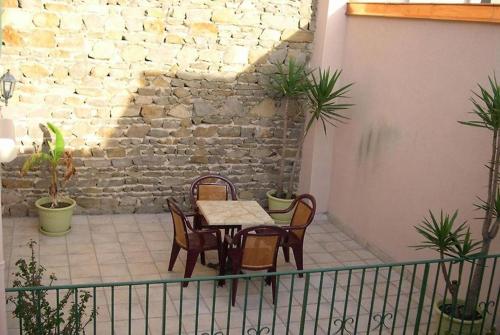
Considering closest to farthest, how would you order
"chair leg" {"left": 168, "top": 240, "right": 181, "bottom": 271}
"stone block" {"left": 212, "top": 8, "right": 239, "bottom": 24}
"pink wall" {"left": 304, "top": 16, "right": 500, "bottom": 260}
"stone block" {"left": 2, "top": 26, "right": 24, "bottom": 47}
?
"pink wall" {"left": 304, "top": 16, "right": 500, "bottom": 260} < "chair leg" {"left": 168, "top": 240, "right": 181, "bottom": 271} < "stone block" {"left": 2, "top": 26, "right": 24, "bottom": 47} < "stone block" {"left": 212, "top": 8, "right": 239, "bottom": 24}

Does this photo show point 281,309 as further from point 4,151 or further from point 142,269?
point 4,151

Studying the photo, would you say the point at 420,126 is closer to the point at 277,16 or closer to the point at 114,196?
the point at 277,16

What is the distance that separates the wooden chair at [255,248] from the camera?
560 centimetres

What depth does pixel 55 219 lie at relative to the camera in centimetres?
724

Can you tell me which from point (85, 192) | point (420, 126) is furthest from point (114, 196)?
point (420, 126)

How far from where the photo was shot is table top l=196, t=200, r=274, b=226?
19.9ft

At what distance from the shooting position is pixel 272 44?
823cm

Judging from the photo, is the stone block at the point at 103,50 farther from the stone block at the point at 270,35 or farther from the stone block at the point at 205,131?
the stone block at the point at 270,35

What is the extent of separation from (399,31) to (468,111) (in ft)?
5.10

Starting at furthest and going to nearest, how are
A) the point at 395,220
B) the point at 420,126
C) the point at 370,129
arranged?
the point at 370,129 < the point at 395,220 < the point at 420,126

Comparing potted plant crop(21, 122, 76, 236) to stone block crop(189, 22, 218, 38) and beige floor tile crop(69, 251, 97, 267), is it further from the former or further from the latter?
stone block crop(189, 22, 218, 38)

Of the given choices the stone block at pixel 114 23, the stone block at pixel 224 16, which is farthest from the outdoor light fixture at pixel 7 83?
the stone block at pixel 224 16

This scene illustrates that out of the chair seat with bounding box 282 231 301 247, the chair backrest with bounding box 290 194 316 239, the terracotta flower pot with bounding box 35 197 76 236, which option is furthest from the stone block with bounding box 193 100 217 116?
the chair seat with bounding box 282 231 301 247

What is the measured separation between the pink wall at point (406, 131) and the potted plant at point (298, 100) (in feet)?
0.85
